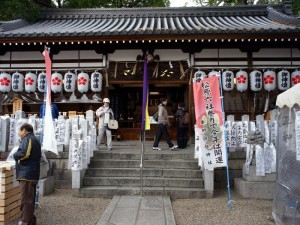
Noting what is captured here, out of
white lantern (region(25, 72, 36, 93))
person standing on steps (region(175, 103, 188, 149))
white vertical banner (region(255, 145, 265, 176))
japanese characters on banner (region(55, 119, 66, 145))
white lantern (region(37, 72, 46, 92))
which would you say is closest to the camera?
white vertical banner (region(255, 145, 265, 176))

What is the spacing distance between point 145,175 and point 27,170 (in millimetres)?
3696

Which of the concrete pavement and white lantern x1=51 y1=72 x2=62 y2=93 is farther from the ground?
white lantern x1=51 y1=72 x2=62 y2=93

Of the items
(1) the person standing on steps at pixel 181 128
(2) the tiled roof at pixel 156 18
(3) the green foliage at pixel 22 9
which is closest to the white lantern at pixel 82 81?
(2) the tiled roof at pixel 156 18

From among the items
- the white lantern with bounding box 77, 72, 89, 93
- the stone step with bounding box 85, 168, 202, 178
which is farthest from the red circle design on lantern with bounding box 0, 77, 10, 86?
the stone step with bounding box 85, 168, 202, 178

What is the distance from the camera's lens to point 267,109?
39.2 feet

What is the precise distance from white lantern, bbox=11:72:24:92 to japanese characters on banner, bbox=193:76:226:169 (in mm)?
8213

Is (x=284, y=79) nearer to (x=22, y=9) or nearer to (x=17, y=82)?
(x=17, y=82)

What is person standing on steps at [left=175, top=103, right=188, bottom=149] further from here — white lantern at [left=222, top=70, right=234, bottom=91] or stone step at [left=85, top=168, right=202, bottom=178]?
stone step at [left=85, top=168, right=202, bottom=178]

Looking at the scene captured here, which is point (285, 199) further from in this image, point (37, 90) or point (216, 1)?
point (216, 1)

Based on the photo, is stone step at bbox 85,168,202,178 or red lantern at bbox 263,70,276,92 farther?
red lantern at bbox 263,70,276,92

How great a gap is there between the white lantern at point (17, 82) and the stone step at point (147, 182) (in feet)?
20.5

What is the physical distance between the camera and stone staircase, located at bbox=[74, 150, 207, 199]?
24.2 ft

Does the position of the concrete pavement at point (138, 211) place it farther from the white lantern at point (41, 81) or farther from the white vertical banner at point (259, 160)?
the white lantern at point (41, 81)

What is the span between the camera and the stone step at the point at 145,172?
8.02m
